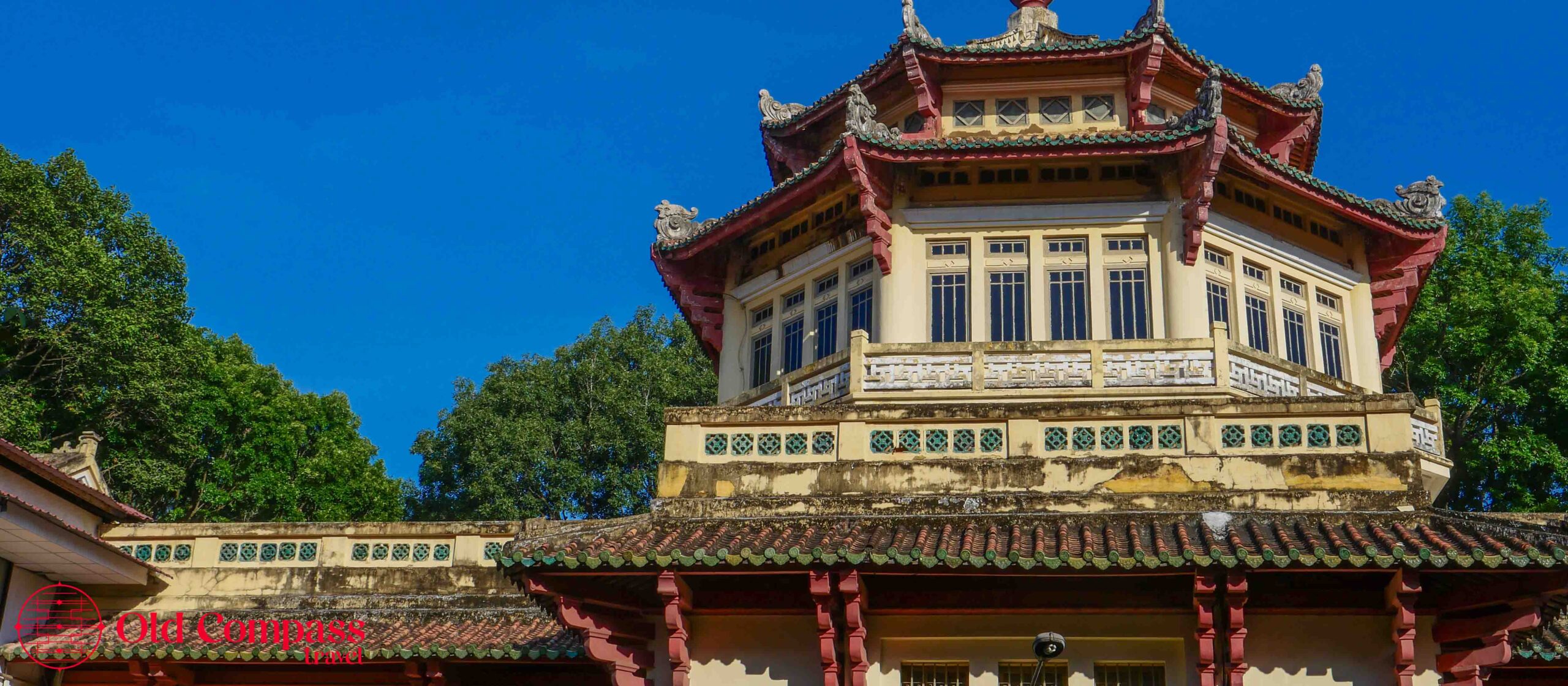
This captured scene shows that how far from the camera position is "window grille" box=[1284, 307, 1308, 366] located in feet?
72.2

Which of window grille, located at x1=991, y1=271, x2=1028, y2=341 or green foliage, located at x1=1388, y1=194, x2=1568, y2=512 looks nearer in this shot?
window grille, located at x1=991, y1=271, x2=1028, y2=341

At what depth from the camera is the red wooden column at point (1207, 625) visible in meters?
15.0

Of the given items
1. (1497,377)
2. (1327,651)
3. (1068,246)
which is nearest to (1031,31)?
(1068,246)

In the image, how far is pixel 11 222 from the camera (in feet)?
113

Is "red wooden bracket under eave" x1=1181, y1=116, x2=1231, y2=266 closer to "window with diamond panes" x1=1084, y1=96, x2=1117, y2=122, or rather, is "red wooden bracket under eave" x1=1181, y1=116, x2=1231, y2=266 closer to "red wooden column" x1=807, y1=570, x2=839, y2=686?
"window with diamond panes" x1=1084, y1=96, x2=1117, y2=122

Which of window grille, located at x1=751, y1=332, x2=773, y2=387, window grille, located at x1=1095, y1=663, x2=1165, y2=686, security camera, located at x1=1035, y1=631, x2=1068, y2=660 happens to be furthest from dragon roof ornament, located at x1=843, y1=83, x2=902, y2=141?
security camera, located at x1=1035, y1=631, x2=1068, y2=660

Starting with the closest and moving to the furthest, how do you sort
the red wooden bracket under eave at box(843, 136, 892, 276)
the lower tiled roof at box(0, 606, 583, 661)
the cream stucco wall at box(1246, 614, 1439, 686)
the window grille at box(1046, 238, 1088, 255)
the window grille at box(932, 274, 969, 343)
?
the cream stucco wall at box(1246, 614, 1439, 686), the lower tiled roof at box(0, 606, 583, 661), the red wooden bracket under eave at box(843, 136, 892, 276), the window grille at box(932, 274, 969, 343), the window grille at box(1046, 238, 1088, 255)

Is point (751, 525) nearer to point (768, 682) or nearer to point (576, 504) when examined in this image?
point (768, 682)

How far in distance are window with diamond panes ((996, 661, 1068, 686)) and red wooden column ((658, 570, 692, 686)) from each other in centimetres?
327

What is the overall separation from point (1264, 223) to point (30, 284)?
86.2 ft

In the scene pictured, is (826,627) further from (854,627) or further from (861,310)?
(861,310)

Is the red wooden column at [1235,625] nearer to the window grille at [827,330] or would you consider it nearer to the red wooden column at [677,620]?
the red wooden column at [677,620]

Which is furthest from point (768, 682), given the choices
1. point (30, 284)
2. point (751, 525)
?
point (30, 284)

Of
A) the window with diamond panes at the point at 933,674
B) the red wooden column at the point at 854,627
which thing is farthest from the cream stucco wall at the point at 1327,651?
the red wooden column at the point at 854,627
